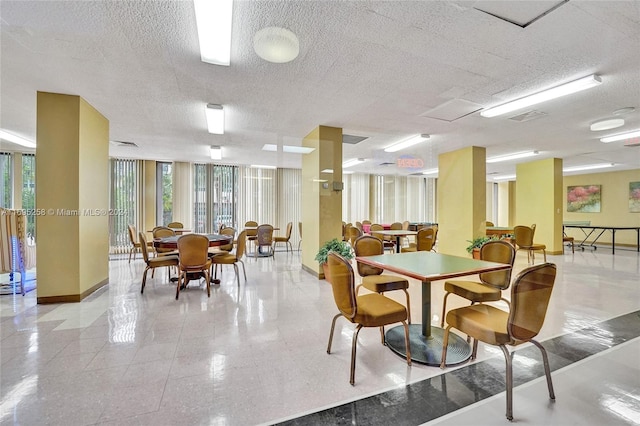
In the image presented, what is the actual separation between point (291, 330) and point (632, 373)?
280 centimetres

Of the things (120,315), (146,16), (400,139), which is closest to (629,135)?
(400,139)

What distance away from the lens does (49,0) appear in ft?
6.46

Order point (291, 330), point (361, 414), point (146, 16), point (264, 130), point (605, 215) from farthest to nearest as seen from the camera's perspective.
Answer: point (605, 215)
point (264, 130)
point (291, 330)
point (146, 16)
point (361, 414)

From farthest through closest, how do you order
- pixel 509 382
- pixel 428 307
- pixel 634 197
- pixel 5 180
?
1. pixel 634 197
2. pixel 5 180
3. pixel 428 307
4. pixel 509 382

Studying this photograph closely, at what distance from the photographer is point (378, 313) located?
2057mm

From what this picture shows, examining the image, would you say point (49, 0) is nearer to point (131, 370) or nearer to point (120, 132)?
point (131, 370)

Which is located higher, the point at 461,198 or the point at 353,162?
the point at 353,162

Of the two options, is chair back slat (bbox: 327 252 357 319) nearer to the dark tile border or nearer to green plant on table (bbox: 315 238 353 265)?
the dark tile border

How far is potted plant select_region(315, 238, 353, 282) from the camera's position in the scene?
4.27m

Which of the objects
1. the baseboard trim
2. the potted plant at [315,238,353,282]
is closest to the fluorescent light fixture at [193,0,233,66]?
the potted plant at [315,238,353,282]

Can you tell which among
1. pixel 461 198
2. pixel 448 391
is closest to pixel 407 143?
pixel 461 198

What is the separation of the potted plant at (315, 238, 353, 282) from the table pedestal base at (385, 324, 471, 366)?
5.28ft

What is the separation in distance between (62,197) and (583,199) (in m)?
15.4

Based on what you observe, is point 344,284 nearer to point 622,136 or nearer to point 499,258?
point 499,258
